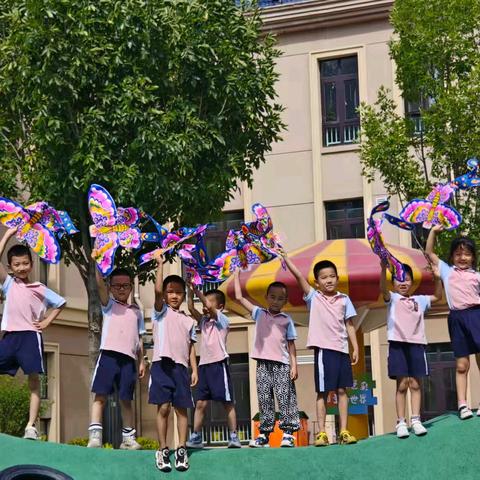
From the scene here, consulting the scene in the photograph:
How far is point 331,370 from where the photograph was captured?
9031mm

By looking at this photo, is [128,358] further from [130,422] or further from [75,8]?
[75,8]

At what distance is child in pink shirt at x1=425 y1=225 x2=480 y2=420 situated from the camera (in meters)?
8.89

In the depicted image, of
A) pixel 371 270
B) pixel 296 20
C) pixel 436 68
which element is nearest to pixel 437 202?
pixel 371 270

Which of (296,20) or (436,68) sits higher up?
(296,20)

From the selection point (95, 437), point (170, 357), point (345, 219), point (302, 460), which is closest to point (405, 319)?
point (302, 460)

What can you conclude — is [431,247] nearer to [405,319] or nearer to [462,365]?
[405,319]

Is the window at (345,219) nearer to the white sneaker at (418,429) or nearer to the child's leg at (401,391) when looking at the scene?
the child's leg at (401,391)

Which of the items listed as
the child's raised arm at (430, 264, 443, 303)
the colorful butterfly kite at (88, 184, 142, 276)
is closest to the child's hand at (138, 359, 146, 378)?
the colorful butterfly kite at (88, 184, 142, 276)

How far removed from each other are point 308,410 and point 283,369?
1340 centimetres

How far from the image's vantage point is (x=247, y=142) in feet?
48.7

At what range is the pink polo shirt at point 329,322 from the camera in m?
9.09

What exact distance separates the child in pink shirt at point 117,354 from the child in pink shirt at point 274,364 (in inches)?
47.5

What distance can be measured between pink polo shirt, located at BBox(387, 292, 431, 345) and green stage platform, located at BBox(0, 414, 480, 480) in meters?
0.93

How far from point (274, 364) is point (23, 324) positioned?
2371mm
